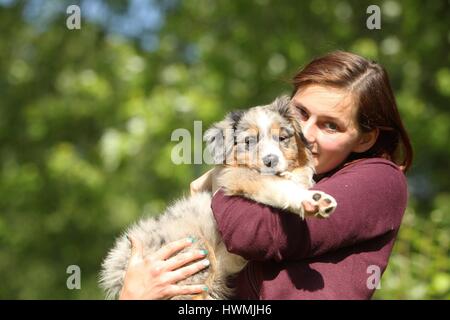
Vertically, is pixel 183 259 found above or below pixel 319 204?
below

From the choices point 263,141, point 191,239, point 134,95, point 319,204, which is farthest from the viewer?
point 134,95

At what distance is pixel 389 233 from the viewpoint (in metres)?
3.28

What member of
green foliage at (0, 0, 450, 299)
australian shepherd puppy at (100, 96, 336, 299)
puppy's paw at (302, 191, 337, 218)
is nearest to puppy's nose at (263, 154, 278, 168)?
australian shepherd puppy at (100, 96, 336, 299)

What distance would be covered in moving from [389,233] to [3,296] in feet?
39.0

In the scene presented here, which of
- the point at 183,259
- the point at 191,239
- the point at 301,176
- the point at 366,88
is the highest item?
the point at 366,88

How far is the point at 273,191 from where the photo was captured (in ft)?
10.9

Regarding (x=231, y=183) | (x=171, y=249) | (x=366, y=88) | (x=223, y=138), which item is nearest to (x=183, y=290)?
(x=171, y=249)

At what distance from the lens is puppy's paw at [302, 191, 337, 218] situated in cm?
297

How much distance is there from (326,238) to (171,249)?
817 mm

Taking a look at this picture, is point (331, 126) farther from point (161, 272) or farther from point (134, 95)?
point (134, 95)

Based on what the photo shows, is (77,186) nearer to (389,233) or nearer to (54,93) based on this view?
(54,93)

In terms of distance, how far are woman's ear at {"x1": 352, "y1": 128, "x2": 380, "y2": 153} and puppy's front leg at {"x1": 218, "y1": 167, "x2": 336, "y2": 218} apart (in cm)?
39

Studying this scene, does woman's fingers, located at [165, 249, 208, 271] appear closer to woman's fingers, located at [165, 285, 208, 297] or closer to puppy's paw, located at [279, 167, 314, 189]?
woman's fingers, located at [165, 285, 208, 297]
